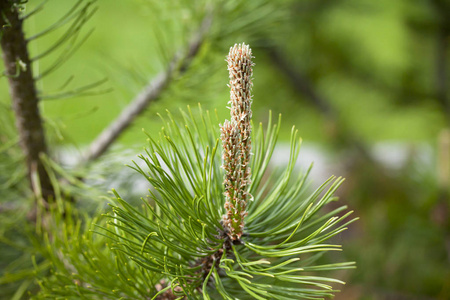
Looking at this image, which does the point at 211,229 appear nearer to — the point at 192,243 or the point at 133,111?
the point at 192,243

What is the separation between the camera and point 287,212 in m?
0.27

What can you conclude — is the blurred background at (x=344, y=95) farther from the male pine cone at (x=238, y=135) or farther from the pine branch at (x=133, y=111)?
the male pine cone at (x=238, y=135)

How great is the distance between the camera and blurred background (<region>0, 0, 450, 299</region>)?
0.44m

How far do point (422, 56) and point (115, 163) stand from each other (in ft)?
2.07

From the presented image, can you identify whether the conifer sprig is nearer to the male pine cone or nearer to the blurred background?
the male pine cone

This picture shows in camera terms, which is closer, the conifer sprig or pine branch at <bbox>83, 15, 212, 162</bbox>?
the conifer sprig

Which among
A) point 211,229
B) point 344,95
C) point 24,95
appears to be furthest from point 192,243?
point 344,95

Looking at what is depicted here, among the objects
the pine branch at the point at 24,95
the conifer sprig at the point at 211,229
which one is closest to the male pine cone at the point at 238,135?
the conifer sprig at the point at 211,229

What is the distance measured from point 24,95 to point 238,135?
0.15 meters

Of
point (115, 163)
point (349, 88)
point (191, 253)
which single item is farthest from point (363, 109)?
point (191, 253)

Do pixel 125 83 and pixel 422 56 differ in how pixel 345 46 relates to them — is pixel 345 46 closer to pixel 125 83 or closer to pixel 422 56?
pixel 422 56

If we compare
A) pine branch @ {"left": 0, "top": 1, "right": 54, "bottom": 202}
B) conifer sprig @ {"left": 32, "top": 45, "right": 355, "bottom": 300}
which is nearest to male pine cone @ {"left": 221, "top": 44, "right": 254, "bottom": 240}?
conifer sprig @ {"left": 32, "top": 45, "right": 355, "bottom": 300}

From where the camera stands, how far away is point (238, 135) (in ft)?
0.68

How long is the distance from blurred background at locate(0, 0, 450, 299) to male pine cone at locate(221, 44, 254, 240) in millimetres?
158
